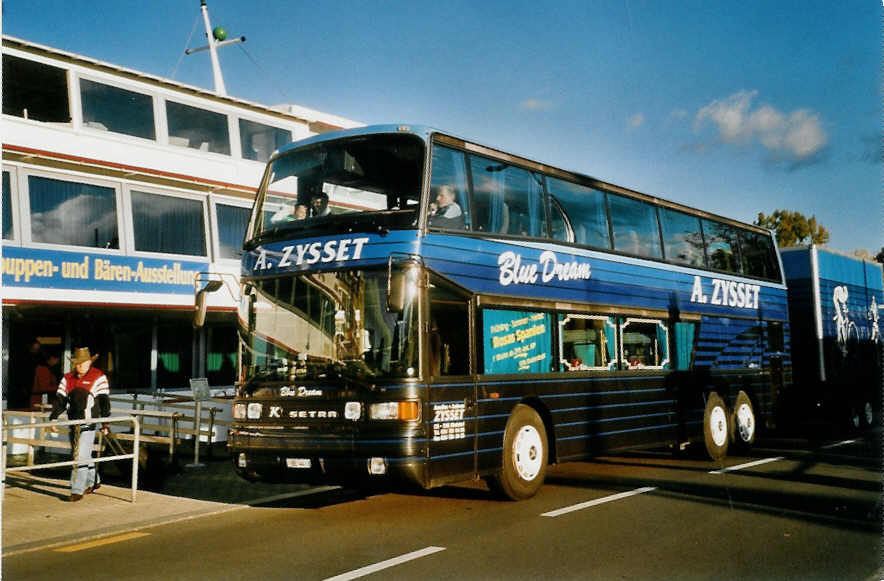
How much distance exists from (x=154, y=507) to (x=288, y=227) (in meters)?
3.81

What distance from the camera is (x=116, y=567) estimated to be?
7.01 m

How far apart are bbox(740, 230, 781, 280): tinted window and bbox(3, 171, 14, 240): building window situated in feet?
44.2

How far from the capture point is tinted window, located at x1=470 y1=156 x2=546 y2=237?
9.72 m

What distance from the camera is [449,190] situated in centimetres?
920

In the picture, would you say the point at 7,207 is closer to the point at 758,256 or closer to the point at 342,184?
the point at 342,184

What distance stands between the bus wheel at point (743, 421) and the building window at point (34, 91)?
13617 mm

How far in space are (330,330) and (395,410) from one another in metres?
1.08

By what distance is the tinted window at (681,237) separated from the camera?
13586 millimetres

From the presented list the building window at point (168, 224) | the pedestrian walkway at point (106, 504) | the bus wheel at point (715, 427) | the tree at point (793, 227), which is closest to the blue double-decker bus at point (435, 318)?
the pedestrian walkway at point (106, 504)

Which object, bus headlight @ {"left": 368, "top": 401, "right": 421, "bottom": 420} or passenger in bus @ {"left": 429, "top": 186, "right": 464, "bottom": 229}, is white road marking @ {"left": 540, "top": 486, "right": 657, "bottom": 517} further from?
passenger in bus @ {"left": 429, "top": 186, "right": 464, "bottom": 229}

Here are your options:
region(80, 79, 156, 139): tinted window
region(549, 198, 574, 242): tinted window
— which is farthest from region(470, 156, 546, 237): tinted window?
region(80, 79, 156, 139): tinted window

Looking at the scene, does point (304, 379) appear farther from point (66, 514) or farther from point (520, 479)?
point (66, 514)

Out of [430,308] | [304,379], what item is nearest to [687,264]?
[430,308]

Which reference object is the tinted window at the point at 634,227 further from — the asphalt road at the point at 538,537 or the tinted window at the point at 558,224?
the asphalt road at the point at 538,537
